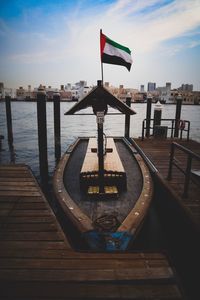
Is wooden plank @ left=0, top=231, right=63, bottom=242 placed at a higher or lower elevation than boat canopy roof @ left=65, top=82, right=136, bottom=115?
lower

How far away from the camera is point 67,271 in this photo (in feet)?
8.49

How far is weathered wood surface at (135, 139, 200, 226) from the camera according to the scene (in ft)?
15.7

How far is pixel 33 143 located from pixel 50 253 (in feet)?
58.0

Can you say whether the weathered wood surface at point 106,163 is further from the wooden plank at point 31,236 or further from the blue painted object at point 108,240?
the wooden plank at point 31,236

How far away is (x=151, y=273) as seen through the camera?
8.38ft

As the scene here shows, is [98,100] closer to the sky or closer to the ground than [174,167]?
closer to the sky

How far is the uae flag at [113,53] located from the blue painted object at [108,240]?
3723 mm

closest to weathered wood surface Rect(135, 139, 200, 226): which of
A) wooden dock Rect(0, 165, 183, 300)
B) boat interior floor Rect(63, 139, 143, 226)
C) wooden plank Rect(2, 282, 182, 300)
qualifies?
boat interior floor Rect(63, 139, 143, 226)

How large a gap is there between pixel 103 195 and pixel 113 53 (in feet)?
10.9

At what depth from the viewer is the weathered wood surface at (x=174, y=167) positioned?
4773 millimetres

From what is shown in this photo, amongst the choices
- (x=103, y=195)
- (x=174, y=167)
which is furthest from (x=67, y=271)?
(x=174, y=167)

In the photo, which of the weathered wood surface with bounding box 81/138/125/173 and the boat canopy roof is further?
the weathered wood surface with bounding box 81/138/125/173

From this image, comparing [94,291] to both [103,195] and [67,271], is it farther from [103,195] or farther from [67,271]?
[103,195]

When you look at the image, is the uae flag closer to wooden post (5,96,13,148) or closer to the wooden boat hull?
the wooden boat hull
